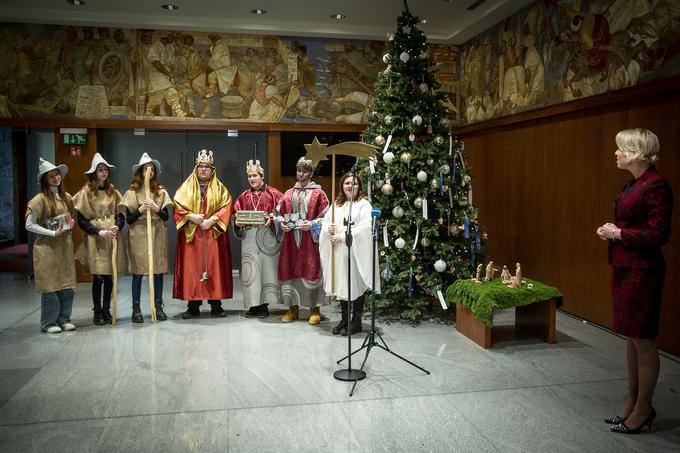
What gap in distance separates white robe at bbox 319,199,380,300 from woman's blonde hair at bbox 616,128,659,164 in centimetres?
246

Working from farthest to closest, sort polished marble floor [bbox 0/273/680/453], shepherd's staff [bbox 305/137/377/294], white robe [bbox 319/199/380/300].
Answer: white robe [bbox 319/199/380/300]
shepherd's staff [bbox 305/137/377/294]
polished marble floor [bbox 0/273/680/453]

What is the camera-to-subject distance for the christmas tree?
627cm

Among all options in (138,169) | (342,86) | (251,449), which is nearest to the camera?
(251,449)

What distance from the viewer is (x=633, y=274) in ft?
11.5

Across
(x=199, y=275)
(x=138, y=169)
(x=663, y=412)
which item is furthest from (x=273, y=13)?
(x=663, y=412)

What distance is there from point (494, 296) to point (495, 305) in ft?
0.28

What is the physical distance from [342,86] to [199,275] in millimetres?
4553

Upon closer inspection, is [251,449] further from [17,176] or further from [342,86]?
[17,176]

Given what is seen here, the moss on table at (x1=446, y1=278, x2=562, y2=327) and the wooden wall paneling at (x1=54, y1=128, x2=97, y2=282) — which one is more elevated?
the wooden wall paneling at (x1=54, y1=128, x2=97, y2=282)

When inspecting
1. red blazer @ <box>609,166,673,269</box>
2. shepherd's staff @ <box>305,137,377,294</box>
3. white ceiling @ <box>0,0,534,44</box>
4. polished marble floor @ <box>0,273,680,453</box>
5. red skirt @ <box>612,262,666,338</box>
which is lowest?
polished marble floor @ <box>0,273,680,453</box>

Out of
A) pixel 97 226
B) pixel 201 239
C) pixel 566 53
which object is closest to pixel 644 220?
pixel 566 53

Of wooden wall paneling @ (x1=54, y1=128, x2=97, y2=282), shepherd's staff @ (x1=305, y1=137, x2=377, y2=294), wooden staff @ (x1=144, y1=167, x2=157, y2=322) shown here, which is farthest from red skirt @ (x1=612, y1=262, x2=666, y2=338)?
wooden wall paneling @ (x1=54, y1=128, x2=97, y2=282)

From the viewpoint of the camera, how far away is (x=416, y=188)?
635cm

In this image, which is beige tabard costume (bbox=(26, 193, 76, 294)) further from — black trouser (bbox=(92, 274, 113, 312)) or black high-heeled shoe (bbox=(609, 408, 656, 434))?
black high-heeled shoe (bbox=(609, 408, 656, 434))
